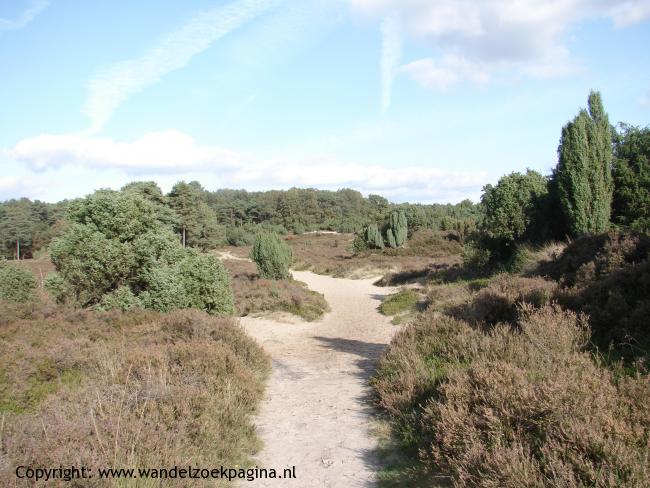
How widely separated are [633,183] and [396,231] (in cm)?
3004

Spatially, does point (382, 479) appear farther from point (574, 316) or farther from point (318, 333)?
point (318, 333)

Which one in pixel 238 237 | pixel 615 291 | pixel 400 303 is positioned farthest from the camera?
pixel 238 237

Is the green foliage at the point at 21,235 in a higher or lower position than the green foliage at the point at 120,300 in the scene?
higher

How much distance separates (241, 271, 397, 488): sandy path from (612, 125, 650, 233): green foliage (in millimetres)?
11067

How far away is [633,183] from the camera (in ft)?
55.7

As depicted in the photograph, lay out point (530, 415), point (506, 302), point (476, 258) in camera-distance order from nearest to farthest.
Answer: point (530, 415)
point (506, 302)
point (476, 258)

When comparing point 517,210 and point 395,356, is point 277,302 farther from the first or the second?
point 517,210

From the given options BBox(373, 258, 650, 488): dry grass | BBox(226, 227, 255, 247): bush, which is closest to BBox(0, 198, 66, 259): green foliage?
BBox(226, 227, 255, 247): bush

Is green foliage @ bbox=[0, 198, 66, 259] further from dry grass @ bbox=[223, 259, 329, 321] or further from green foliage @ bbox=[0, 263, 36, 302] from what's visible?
dry grass @ bbox=[223, 259, 329, 321]

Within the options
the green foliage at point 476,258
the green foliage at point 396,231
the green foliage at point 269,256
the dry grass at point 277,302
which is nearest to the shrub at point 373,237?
the green foliage at point 396,231

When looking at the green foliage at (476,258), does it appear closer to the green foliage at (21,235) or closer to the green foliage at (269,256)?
the green foliage at (269,256)

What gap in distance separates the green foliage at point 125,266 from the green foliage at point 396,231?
1417 inches

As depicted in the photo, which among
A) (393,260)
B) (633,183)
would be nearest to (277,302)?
(633,183)

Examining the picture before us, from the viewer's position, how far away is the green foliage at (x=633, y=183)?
16625 mm
